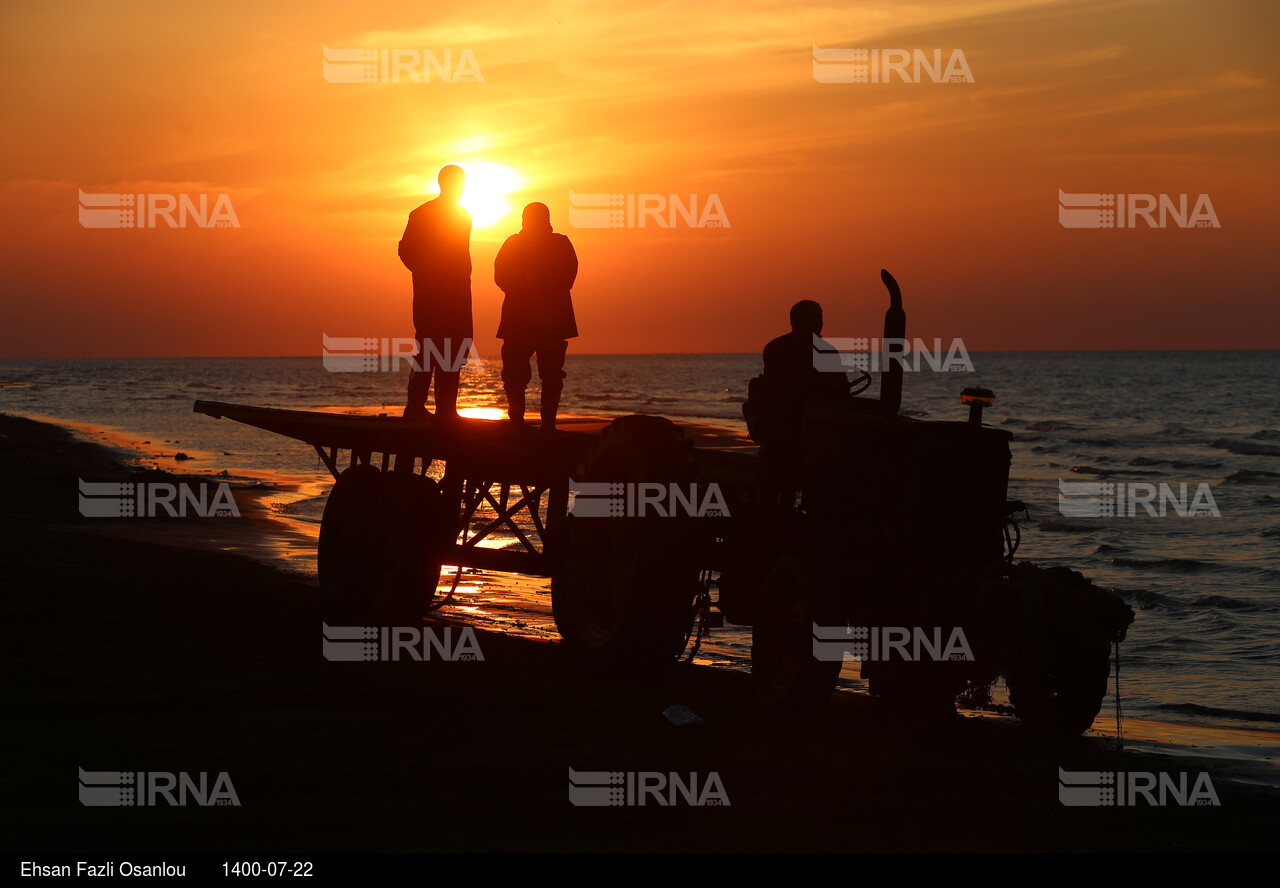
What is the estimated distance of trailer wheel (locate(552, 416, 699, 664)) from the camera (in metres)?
10.0

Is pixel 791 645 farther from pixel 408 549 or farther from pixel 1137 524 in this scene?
pixel 1137 524

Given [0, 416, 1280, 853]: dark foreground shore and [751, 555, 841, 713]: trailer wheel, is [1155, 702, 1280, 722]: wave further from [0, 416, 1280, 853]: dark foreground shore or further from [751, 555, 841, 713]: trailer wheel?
[751, 555, 841, 713]: trailer wheel

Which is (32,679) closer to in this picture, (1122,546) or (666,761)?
(666,761)

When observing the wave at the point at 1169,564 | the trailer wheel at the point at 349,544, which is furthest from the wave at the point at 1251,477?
the trailer wheel at the point at 349,544

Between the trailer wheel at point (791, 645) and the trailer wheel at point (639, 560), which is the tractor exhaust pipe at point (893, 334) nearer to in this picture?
the trailer wheel at point (791, 645)

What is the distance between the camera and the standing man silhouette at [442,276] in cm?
1348

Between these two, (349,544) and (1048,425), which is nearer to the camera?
(349,544)

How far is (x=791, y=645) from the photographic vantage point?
917 cm

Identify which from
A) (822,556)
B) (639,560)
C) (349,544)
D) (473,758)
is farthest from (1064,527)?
(473,758)

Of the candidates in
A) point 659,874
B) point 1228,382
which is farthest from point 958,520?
point 1228,382

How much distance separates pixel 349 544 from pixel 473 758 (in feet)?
21.1

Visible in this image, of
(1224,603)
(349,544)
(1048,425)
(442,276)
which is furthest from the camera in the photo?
(1048,425)

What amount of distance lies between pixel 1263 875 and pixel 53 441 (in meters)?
39.8

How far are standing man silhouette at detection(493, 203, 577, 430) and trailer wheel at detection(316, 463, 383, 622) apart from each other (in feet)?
5.48
